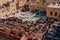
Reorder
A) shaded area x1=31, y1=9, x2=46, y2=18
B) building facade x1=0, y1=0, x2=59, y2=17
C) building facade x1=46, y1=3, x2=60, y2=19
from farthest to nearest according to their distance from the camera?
building facade x1=0, y1=0, x2=59, y2=17 < shaded area x1=31, y1=9, x2=46, y2=18 < building facade x1=46, y1=3, x2=60, y2=19

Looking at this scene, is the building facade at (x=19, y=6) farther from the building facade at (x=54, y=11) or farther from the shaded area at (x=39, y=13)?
the building facade at (x=54, y=11)

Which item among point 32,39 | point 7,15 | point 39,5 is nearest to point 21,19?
point 7,15

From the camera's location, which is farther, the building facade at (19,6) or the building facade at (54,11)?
the building facade at (19,6)

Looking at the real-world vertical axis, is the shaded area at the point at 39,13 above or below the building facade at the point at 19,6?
below

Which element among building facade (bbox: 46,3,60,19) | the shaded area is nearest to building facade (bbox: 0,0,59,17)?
the shaded area

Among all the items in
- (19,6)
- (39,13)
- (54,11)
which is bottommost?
(39,13)

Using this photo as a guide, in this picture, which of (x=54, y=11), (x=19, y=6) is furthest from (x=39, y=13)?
(x=19, y=6)

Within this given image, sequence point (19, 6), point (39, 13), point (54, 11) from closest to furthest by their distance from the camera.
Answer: point (54, 11) < point (39, 13) < point (19, 6)

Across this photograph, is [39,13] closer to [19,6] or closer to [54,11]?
[54,11]

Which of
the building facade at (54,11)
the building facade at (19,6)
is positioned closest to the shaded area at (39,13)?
the building facade at (19,6)

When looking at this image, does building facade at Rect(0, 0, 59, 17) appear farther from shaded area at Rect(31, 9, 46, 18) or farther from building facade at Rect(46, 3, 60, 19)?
building facade at Rect(46, 3, 60, 19)

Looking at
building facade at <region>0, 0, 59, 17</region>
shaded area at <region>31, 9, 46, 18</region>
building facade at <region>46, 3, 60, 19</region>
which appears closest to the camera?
building facade at <region>46, 3, 60, 19</region>
